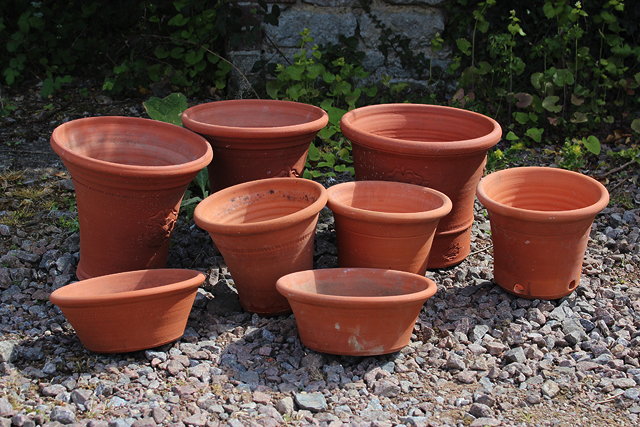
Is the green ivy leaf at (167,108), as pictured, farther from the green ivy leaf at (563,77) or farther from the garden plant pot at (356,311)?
the green ivy leaf at (563,77)

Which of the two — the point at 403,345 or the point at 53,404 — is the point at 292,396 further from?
the point at 53,404

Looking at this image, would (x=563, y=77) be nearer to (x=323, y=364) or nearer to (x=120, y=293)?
(x=323, y=364)

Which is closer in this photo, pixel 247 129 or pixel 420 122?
pixel 247 129

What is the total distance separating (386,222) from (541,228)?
64 centimetres

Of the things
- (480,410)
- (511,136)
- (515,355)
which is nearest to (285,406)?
(480,410)

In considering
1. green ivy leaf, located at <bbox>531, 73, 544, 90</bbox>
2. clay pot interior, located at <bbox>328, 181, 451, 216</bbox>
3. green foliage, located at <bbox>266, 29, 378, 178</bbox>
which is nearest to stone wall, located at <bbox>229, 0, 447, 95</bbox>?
green foliage, located at <bbox>266, 29, 378, 178</bbox>

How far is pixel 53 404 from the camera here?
279 centimetres

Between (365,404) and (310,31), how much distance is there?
9.52ft

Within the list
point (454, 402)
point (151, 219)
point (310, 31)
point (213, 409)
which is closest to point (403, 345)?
point (454, 402)

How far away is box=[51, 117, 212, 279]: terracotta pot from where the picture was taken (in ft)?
10.7

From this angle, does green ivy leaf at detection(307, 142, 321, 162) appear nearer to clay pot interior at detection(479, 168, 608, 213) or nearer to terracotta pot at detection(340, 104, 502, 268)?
terracotta pot at detection(340, 104, 502, 268)

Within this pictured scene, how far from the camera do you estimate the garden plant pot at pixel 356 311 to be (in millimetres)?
2996

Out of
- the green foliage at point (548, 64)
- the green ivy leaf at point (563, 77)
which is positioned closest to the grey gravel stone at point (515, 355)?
the green foliage at point (548, 64)

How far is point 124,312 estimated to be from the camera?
3.03m
